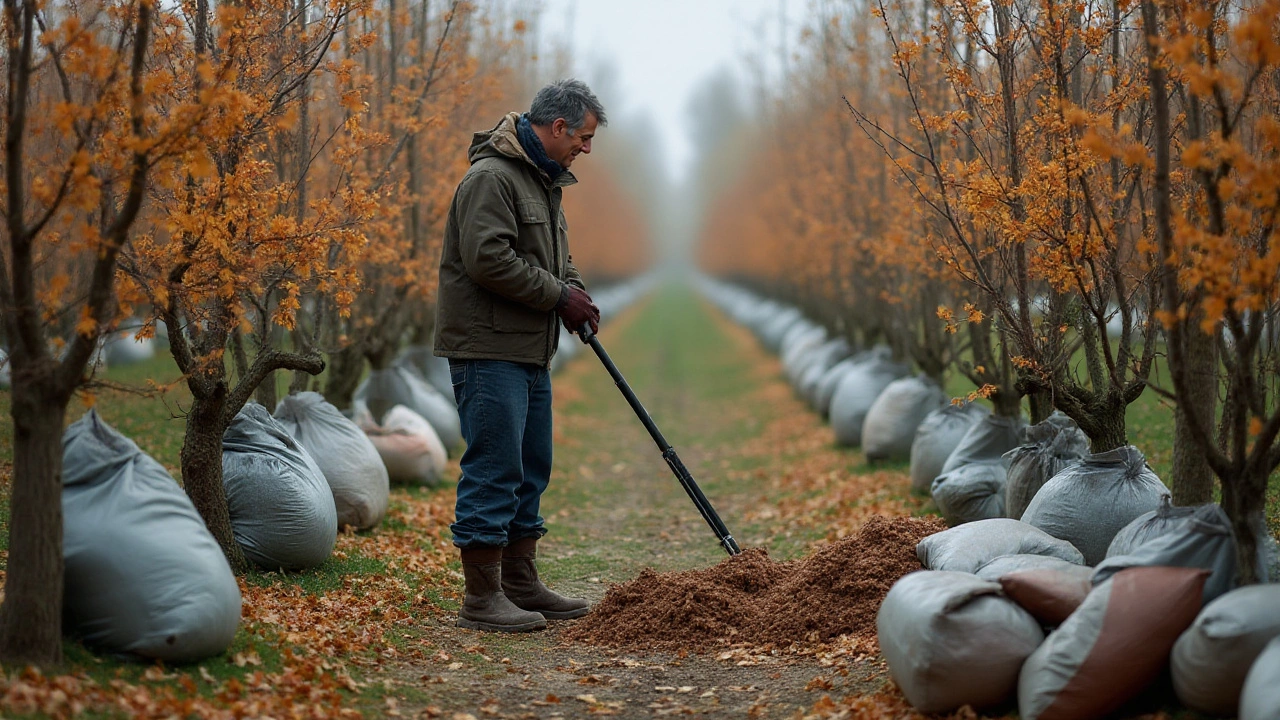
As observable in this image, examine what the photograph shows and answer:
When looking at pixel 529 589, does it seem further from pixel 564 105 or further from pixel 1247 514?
pixel 1247 514

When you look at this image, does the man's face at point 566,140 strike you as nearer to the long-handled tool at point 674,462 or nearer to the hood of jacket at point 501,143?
the hood of jacket at point 501,143

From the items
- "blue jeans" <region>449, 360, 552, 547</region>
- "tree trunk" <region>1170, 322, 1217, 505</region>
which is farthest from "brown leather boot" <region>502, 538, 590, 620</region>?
"tree trunk" <region>1170, 322, 1217, 505</region>

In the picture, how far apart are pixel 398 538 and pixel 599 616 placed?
7.11 ft

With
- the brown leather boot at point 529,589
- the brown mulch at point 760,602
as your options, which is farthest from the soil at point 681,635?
the brown leather boot at point 529,589

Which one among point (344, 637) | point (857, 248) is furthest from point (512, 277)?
point (857, 248)

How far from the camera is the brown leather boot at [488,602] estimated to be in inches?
205

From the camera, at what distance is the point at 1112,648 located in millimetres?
3596

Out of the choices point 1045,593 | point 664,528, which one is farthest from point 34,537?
point 664,528

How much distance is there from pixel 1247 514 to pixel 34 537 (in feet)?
12.7

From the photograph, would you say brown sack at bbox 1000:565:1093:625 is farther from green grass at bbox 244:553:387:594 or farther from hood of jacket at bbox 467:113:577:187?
green grass at bbox 244:553:387:594

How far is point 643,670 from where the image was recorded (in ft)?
15.7

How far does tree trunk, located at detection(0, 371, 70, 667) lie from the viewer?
3.66 meters

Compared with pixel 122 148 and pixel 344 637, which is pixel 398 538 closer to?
pixel 344 637

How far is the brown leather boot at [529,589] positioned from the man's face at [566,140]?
5.79 feet
